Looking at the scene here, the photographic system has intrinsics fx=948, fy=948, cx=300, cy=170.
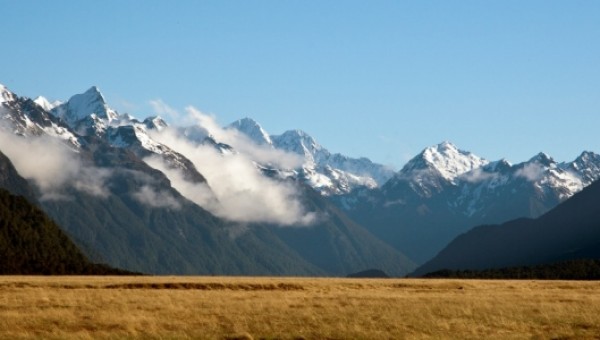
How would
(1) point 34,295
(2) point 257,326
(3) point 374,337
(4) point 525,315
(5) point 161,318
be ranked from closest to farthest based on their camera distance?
(3) point 374,337, (2) point 257,326, (5) point 161,318, (4) point 525,315, (1) point 34,295

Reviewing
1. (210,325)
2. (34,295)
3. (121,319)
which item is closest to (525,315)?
(210,325)

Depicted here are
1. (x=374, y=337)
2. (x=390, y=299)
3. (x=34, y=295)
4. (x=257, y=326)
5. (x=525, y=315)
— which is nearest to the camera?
(x=374, y=337)

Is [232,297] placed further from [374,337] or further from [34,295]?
[374,337]

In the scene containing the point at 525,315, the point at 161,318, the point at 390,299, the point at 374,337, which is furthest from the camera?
the point at 390,299

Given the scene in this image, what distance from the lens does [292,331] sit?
55531 mm

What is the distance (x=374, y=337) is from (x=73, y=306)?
90.4 ft

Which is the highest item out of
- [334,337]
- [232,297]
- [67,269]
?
[67,269]

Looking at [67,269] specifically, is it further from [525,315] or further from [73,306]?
[525,315]

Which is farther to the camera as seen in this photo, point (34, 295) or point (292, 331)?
point (34, 295)

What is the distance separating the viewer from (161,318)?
202 feet

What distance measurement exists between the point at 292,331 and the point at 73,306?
883 inches

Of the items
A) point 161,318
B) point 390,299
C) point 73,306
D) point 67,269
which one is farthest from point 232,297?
point 67,269

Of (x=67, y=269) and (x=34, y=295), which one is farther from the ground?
(x=67, y=269)

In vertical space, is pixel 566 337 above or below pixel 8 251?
below
